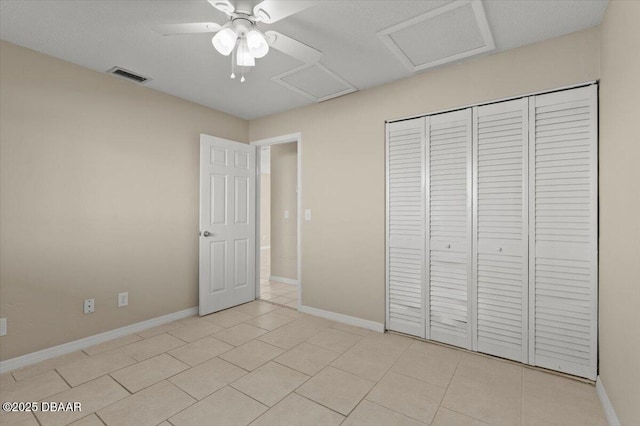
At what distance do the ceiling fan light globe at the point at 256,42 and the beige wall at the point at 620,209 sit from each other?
1758 mm

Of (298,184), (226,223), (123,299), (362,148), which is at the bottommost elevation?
(123,299)

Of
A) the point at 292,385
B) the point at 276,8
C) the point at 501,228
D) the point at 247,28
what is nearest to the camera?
the point at 276,8

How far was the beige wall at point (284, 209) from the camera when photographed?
5.15 metres

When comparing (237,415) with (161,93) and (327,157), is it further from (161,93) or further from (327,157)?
(161,93)

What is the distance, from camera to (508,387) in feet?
6.88

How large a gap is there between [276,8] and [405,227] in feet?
6.99

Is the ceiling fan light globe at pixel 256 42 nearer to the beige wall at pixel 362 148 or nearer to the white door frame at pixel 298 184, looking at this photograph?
the beige wall at pixel 362 148

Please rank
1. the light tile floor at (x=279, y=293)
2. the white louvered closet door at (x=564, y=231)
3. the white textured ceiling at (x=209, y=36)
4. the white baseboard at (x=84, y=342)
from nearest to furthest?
1. the white textured ceiling at (x=209, y=36)
2. the white louvered closet door at (x=564, y=231)
3. the white baseboard at (x=84, y=342)
4. the light tile floor at (x=279, y=293)

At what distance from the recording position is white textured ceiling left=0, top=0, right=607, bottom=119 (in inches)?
75.0

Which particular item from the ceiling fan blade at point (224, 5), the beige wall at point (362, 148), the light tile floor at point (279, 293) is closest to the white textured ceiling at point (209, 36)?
the beige wall at point (362, 148)

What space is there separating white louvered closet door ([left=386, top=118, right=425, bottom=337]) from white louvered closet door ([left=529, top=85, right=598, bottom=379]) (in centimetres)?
86

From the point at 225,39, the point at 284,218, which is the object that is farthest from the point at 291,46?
the point at 284,218

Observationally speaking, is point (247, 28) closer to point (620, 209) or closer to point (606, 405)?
point (620, 209)

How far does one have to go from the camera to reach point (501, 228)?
2.48m
